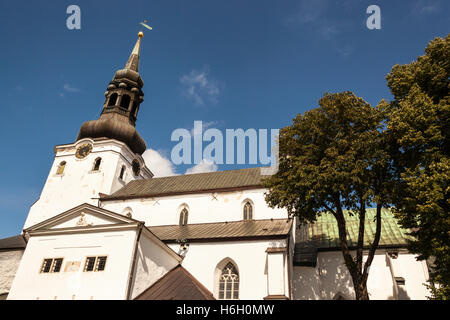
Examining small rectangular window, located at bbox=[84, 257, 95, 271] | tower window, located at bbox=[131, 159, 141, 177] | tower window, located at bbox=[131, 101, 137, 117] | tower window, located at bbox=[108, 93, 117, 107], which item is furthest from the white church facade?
tower window, located at bbox=[131, 101, 137, 117]

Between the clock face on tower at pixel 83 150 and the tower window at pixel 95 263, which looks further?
the clock face on tower at pixel 83 150

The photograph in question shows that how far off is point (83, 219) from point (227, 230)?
8.80m

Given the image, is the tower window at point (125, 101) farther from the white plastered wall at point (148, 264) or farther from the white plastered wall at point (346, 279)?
the white plastered wall at point (346, 279)

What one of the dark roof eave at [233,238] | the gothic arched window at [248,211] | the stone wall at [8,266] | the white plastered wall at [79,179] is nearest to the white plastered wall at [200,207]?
the gothic arched window at [248,211]

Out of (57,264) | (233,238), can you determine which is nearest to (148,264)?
(57,264)

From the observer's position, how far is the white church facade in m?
15.6

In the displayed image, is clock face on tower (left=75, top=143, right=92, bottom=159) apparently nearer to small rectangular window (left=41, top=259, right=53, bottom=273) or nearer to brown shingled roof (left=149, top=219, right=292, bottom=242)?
brown shingled roof (left=149, top=219, right=292, bottom=242)

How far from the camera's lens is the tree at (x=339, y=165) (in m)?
14.3

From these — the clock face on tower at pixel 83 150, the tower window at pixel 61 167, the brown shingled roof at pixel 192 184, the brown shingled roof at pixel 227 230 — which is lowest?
the brown shingled roof at pixel 227 230

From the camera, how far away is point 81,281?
15078mm

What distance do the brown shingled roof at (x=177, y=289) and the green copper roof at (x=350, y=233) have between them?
8490 millimetres

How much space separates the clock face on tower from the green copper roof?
1939cm

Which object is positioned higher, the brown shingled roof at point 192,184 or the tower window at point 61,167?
the tower window at point 61,167
